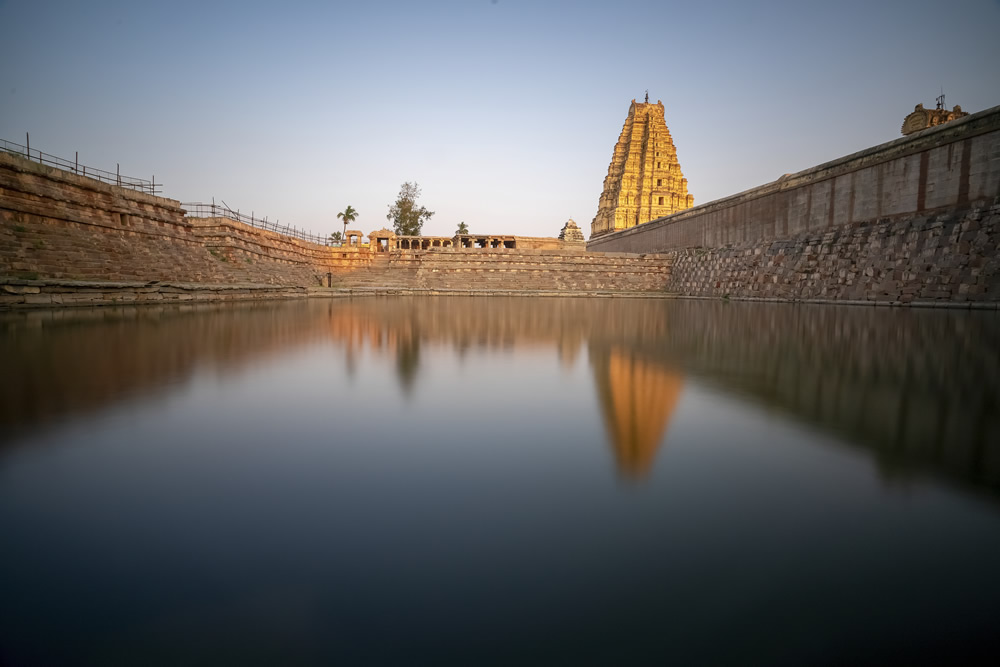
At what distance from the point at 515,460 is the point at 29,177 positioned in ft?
63.8

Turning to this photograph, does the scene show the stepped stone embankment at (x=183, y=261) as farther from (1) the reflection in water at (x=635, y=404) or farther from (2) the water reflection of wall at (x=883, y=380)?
(2) the water reflection of wall at (x=883, y=380)

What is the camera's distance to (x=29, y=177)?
15.1m

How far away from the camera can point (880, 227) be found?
1802 centimetres

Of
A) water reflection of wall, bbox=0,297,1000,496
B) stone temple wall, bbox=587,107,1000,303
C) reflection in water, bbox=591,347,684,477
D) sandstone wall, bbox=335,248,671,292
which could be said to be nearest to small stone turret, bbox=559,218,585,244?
sandstone wall, bbox=335,248,671,292

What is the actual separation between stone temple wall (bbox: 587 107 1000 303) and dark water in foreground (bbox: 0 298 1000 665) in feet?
43.8

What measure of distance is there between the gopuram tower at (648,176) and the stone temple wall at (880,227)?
19433 millimetres

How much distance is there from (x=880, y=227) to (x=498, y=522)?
21.4 meters

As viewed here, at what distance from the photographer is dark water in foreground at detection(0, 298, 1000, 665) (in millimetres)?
1394

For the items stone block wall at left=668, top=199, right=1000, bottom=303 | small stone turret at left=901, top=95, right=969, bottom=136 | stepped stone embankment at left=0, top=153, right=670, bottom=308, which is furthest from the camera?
small stone turret at left=901, top=95, right=969, bottom=136

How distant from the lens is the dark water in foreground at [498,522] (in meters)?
1.39

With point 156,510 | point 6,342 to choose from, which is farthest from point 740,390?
point 6,342

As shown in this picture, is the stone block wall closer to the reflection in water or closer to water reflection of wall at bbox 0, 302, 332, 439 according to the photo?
the reflection in water

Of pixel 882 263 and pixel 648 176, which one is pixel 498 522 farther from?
pixel 648 176

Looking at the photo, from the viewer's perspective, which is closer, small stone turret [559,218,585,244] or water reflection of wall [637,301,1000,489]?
water reflection of wall [637,301,1000,489]
